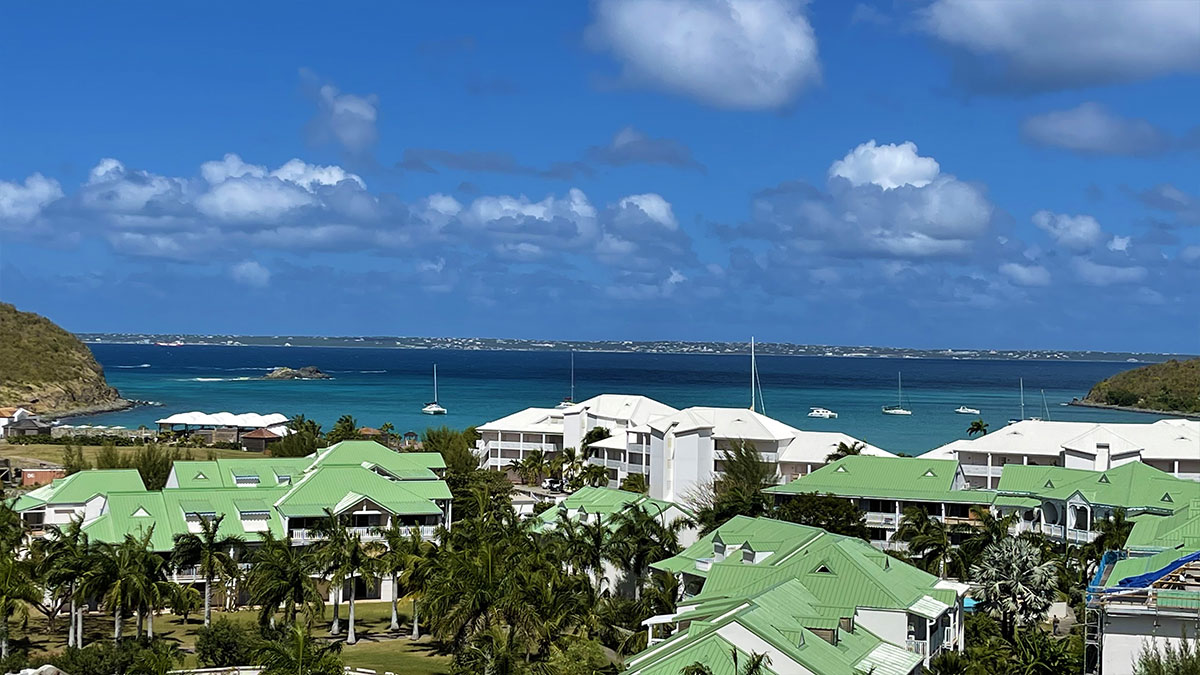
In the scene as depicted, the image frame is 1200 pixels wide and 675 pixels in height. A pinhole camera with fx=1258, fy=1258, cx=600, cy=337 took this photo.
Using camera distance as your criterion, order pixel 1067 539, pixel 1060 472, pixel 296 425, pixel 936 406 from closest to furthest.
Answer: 1. pixel 1067 539
2. pixel 1060 472
3. pixel 296 425
4. pixel 936 406

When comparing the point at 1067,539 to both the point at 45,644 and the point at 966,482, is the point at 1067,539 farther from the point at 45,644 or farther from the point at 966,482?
the point at 45,644

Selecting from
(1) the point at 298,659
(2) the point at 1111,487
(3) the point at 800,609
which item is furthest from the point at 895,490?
(1) the point at 298,659

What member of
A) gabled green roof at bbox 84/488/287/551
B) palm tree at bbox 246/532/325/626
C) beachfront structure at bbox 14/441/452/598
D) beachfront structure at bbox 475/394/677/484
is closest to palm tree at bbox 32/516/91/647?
gabled green roof at bbox 84/488/287/551

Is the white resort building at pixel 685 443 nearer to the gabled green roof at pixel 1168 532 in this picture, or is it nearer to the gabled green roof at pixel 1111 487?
the gabled green roof at pixel 1111 487

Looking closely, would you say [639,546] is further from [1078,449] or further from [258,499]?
[1078,449]

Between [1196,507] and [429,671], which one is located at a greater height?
[1196,507]

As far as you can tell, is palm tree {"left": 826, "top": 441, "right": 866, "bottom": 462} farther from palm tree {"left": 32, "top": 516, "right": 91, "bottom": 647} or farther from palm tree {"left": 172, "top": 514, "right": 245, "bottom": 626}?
palm tree {"left": 32, "top": 516, "right": 91, "bottom": 647}

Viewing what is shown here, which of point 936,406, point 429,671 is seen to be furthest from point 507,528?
point 936,406
